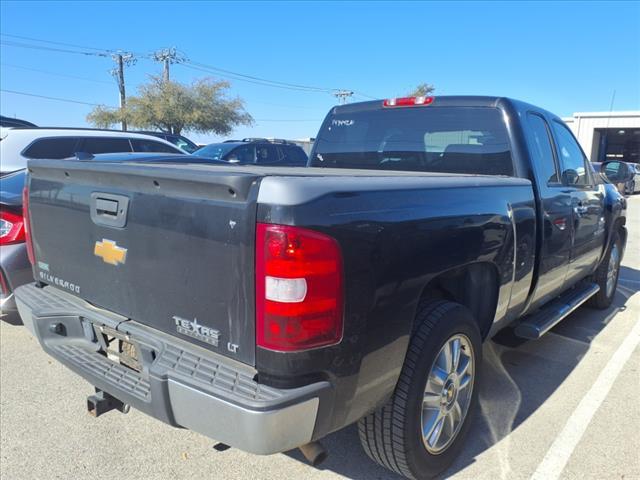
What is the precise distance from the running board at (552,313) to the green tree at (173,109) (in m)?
37.9

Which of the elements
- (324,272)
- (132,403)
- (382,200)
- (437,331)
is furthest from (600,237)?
(132,403)

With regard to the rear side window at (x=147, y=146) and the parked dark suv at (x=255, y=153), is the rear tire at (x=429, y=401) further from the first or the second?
the parked dark suv at (x=255, y=153)

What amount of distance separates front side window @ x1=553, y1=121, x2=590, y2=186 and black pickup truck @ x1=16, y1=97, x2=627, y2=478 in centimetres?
57

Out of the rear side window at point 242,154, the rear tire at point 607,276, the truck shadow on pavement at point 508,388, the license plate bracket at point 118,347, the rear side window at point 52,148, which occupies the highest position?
the rear side window at point 52,148

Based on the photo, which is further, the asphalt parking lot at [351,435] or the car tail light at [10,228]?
the car tail light at [10,228]

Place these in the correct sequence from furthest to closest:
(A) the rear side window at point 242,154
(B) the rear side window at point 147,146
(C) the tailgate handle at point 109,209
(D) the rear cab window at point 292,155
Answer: (D) the rear cab window at point 292,155 → (A) the rear side window at point 242,154 → (B) the rear side window at point 147,146 → (C) the tailgate handle at point 109,209

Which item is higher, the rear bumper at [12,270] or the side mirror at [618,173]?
the side mirror at [618,173]

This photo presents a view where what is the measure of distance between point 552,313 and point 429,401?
1.78 metres

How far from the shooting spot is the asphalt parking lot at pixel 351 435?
2.59 metres

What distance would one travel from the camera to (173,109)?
38.7 metres

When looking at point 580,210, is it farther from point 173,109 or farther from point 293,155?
point 173,109


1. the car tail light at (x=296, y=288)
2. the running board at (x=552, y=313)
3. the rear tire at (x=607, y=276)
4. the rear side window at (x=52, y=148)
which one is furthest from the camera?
the rear side window at (x=52, y=148)

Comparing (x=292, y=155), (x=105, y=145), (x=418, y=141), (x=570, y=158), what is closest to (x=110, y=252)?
(x=418, y=141)

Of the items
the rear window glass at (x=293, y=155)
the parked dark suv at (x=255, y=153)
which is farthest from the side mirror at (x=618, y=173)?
the rear window glass at (x=293, y=155)
